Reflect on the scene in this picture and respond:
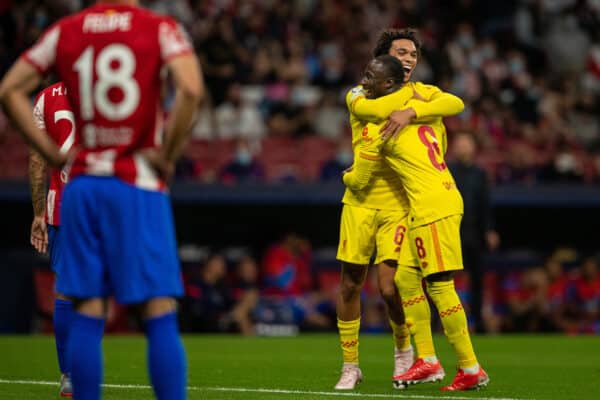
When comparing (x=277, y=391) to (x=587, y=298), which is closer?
(x=277, y=391)

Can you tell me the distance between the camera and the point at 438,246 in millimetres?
7328

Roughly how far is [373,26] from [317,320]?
7.77 metres

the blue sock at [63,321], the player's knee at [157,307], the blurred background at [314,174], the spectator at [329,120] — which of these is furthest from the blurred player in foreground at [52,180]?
the spectator at [329,120]

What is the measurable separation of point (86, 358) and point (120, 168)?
2.72 ft

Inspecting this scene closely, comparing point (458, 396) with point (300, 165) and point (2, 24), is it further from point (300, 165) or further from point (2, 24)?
point (2, 24)

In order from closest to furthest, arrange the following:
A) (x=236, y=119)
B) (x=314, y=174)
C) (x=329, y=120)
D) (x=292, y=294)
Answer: (x=292, y=294)
(x=314, y=174)
(x=236, y=119)
(x=329, y=120)

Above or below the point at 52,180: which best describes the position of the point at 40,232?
below

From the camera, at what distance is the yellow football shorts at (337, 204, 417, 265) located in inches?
→ 307

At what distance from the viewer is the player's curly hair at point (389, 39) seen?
8.09 metres

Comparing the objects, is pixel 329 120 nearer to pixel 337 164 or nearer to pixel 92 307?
pixel 337 164

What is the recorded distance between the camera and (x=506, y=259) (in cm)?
1788

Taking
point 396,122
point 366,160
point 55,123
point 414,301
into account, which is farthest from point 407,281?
point 55,123

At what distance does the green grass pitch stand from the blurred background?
7.18 ft

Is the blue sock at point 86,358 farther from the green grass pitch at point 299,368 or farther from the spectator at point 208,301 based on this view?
the spectator at point 208,301
